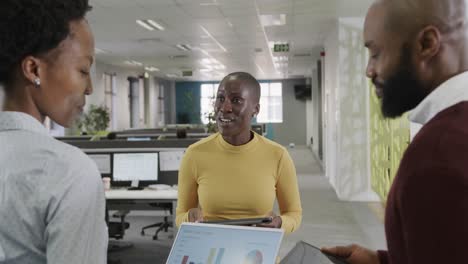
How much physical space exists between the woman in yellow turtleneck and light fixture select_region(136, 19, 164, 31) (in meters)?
5.83

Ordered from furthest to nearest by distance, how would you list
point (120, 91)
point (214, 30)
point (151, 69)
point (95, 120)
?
point (151, 69)
point (120, 91)
point (95, 120)
point (214, 30)

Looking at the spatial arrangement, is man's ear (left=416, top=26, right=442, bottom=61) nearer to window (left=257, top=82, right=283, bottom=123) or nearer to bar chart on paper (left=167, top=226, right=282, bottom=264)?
bar chart on paper (left=167, top=226, right=282, bottom=264)

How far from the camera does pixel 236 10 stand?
6.24 meters

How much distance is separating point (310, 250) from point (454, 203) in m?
0.46

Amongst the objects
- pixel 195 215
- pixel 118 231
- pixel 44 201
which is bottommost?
pixel 118 231

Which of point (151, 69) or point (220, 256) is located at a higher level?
point (151, 69)

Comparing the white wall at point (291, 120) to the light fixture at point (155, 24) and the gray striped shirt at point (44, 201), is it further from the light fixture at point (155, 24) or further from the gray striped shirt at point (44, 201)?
the gray striped shirt at point (44, 201)

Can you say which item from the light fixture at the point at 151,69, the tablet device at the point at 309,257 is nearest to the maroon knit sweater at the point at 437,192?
the tablet device at the point at 309,257

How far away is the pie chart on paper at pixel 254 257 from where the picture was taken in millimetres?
1005

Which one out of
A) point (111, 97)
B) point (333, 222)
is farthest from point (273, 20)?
point (111, 97)

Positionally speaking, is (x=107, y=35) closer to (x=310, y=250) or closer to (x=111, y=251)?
(x=111, y=251)

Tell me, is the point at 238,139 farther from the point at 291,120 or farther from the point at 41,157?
the point at 291,120

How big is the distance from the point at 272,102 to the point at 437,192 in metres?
19.3

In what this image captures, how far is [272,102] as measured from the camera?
778 inches
